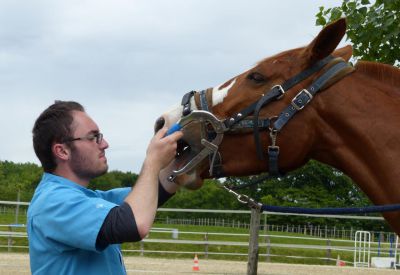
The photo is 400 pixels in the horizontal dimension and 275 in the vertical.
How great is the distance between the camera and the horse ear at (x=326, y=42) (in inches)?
104

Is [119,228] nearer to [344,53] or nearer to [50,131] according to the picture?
[50,131]

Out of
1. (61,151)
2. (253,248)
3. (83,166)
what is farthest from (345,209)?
(253,248)

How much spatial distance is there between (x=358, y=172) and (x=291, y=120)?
413 mm

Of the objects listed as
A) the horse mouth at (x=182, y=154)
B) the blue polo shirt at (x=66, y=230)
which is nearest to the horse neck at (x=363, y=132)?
the horse mouth at (x=182, y=154)

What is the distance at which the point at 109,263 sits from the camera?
97.3 inches

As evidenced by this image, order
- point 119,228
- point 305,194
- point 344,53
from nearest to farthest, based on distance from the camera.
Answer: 1. point 119,228
2. point 344,53
3. point 305,194

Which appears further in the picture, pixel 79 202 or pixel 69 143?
pixel 69 143

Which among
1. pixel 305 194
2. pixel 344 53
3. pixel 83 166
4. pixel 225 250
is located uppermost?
pixel 305 194

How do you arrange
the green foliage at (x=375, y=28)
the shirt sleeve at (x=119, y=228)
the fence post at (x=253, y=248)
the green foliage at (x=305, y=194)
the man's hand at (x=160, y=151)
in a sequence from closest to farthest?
1. the shirt sleeve at (x=119, y=228)
2. the man's hand at (x=160, y=151)
3. the green foliage at (x=375, y=28)
4. the fence post at (x=253, y=248)
5. the green foliage at (x=305, y=194)

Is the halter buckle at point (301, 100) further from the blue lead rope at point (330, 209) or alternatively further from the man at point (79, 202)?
the man at point (79, 202)

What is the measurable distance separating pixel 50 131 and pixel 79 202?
40 centimetres

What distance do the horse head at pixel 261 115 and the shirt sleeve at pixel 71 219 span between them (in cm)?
62

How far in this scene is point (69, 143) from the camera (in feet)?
8.15

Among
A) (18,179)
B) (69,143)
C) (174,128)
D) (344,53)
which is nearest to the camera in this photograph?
(69,143)
